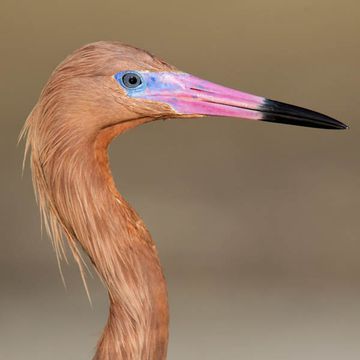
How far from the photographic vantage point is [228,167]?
3438 millimetres

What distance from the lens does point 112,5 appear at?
327 centimetres

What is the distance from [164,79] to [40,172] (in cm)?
28

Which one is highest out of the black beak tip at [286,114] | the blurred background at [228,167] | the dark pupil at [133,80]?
the blurred background at [228,167]

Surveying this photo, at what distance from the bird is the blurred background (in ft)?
4.48

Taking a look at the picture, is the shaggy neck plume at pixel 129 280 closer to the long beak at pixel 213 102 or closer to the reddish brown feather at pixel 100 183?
the reddish brown feather at pixel 100 183

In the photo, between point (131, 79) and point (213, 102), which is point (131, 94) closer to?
point (131, 79)

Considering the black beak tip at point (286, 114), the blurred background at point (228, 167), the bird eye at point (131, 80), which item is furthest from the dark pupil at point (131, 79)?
the blurred background at point (228, 167)

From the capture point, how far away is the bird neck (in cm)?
165

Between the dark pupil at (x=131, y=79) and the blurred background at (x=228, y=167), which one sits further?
the blurred background at (x=228, y=167)

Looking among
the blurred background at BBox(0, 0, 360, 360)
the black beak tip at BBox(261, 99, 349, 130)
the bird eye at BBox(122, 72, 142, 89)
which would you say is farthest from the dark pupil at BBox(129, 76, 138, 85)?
the blurred background at BBox(0, 0, 360, 360)

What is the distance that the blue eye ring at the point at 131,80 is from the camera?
1.66m

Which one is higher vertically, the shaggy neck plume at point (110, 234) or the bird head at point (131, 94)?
the bird head at point (131, 94)

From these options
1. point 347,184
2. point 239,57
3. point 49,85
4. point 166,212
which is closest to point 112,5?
point 239,57

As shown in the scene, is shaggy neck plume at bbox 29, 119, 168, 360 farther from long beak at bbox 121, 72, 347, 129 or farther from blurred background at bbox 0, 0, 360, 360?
blurred background at bbox 0, 0, 360, 360
